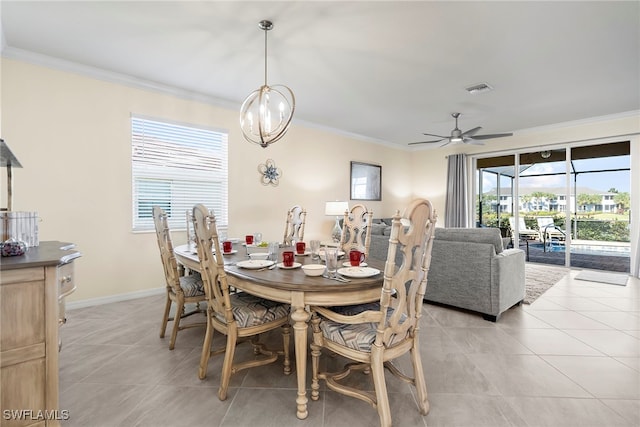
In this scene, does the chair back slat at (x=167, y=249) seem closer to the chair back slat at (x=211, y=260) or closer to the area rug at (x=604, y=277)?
the chair back slat at (x=211, y=260)

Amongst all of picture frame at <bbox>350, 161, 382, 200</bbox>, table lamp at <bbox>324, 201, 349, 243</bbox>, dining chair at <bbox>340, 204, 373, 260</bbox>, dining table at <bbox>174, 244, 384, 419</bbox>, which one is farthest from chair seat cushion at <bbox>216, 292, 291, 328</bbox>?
picture frame at <bbox>350, 161, 382, 200</bbox>

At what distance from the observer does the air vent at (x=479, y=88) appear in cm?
362

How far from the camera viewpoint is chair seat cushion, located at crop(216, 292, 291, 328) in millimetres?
1736

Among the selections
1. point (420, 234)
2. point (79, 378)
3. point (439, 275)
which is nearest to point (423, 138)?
point (439, 275)

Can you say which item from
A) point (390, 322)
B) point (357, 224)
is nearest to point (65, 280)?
point (390, 322)

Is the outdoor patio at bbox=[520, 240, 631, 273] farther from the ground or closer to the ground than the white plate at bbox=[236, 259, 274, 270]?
closer to the ground

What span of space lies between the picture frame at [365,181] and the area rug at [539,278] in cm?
305

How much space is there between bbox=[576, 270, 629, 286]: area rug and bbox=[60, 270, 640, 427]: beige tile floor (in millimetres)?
1792

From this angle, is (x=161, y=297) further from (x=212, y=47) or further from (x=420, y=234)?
(x=420, y=234)

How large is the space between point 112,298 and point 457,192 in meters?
6.36

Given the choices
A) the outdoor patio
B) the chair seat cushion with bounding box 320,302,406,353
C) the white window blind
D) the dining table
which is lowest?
the outdoor patio

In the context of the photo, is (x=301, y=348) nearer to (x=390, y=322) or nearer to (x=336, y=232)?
(x=390, y=322)

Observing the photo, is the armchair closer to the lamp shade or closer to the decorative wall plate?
the lamp shade

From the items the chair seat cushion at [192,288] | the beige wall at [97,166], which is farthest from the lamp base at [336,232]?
the chair seat cushion at [192,288]
